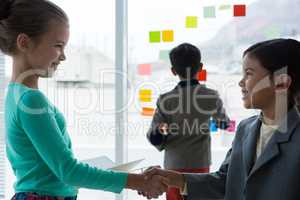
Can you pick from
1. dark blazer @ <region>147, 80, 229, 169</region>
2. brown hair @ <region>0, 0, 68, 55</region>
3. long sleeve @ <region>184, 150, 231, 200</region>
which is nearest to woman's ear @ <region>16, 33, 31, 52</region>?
brown hair @ <region>0, 0, 68, 55</region>

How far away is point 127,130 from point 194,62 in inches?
31.3

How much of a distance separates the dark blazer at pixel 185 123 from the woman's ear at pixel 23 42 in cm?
114

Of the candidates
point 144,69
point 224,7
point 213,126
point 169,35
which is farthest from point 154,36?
point 213,126

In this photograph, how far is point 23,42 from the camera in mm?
1136

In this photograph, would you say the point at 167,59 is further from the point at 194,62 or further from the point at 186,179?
the point at 186,179

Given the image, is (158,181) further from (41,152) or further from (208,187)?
(41,152)

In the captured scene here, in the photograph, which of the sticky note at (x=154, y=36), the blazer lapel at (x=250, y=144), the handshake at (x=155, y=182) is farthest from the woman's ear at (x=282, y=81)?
the sticky note at (x=154, y=36)

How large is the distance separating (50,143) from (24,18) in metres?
0.37

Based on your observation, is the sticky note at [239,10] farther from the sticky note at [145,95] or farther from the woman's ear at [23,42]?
the woman's ear at [23,42]

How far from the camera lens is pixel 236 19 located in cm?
257

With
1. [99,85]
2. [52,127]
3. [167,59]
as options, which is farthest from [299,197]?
[99,85]

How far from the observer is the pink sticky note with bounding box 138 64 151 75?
2.70 metres

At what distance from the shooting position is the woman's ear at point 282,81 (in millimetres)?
1178

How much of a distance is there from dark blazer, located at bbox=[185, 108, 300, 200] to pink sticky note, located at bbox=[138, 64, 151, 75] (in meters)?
1.47
